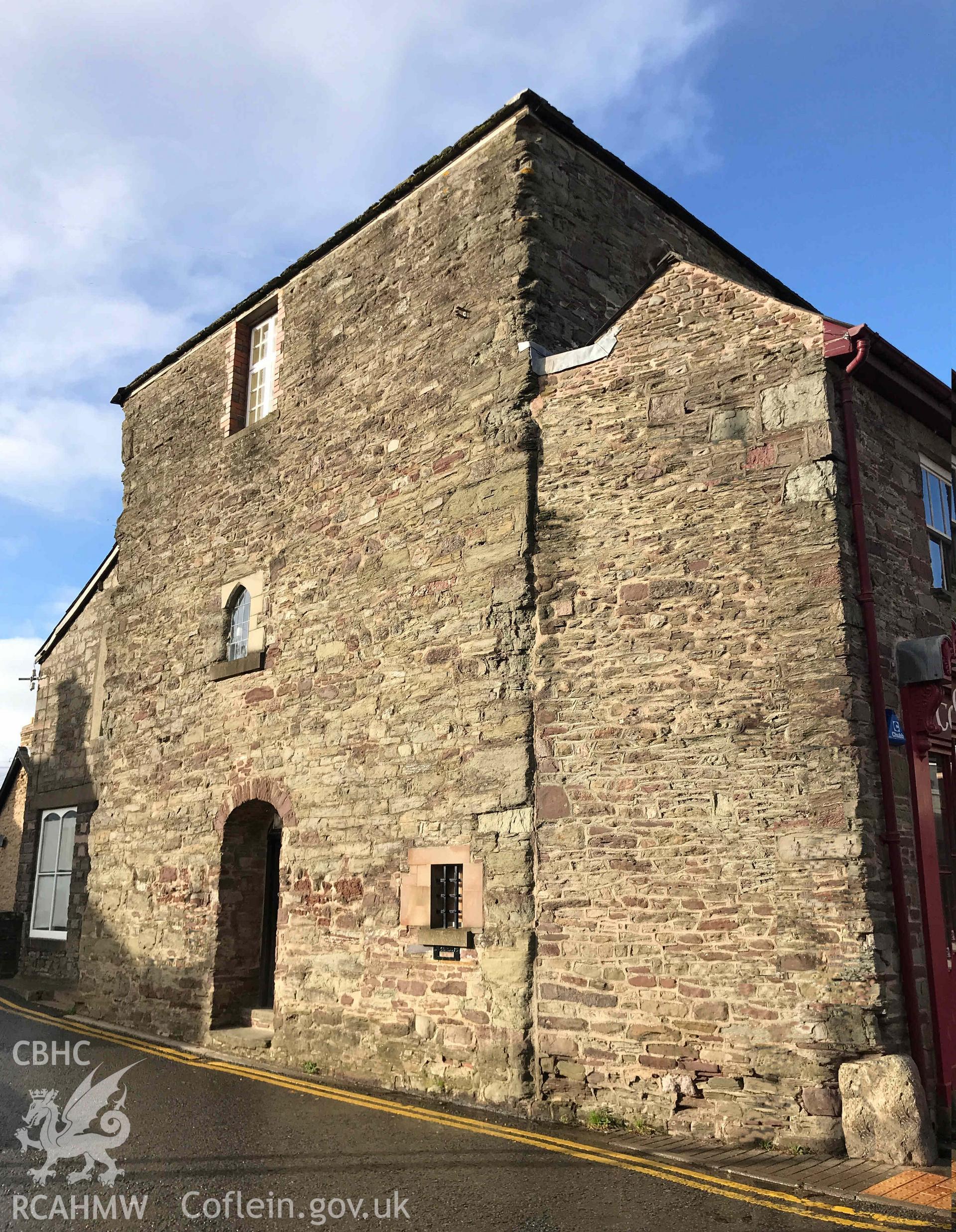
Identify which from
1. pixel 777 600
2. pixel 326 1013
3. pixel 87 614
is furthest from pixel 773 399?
pixel 87 614

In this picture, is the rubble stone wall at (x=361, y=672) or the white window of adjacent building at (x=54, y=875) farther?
the white window of adjacent building at (x=54, y=875)

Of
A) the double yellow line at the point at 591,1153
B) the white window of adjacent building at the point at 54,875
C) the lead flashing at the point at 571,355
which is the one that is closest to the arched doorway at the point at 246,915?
the double yellow line at the point at 591,1153

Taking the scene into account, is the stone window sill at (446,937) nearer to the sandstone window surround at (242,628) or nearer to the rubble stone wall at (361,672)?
the rubble stone wall at (361,672)

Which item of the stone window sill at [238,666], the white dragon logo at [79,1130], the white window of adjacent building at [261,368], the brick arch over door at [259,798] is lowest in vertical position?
the white dragon logo at [79,1130]

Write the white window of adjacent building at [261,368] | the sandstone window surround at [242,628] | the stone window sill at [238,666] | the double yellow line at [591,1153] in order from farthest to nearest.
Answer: the white window of adjacent building at [261,368] < the sandstone window surround at [242,628] < the stone window sill at [238,666] < the double yellow line at [591,1153]

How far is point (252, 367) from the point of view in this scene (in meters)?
12.6

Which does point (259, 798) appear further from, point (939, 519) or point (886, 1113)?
point (939, 519)

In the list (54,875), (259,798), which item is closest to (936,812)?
(259,798)

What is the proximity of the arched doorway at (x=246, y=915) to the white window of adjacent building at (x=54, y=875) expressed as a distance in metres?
4.79

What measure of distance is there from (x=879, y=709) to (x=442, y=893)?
3874 millimetres

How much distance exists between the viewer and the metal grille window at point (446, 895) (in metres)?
8.19

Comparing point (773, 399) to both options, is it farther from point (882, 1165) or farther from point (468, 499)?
point (882, 1165)

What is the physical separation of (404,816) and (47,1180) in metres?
3.81

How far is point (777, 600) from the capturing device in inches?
276
